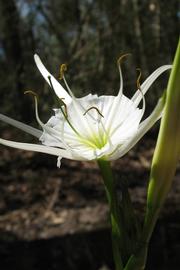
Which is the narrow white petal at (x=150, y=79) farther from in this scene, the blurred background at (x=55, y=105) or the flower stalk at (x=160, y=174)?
the blurred background at (x=55, y=105)

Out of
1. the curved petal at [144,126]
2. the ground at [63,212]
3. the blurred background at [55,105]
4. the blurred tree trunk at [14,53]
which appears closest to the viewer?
the curved petal at [144,126]

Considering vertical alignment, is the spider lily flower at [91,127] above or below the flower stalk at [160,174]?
above

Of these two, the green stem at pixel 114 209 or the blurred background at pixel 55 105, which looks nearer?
the green stem at pixel 114 209

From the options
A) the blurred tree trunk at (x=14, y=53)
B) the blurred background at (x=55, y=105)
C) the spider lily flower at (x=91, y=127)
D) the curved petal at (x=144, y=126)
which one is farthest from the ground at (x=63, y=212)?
the curved petal at (x=144, y=126)

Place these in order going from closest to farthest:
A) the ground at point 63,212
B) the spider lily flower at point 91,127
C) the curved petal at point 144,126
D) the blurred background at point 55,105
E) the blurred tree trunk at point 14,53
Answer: the curved petal at point 144,126 < the spider lily flower at point 91,127 < the ground at point 63,212 < the blurred background at point 55,105 < the blurred tree trunk at point 14,53

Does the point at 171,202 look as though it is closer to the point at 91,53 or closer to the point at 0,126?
the point at 0,126

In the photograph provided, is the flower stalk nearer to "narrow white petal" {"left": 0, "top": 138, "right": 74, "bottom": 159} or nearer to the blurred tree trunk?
"narrow white petal" {"left": 0, "top": 138, "right": 74, "bottom": 159}

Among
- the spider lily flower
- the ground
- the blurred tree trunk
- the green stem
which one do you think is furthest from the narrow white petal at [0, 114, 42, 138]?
the blurred tree trunk

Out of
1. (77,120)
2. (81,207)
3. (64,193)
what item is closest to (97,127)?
(77,120)
